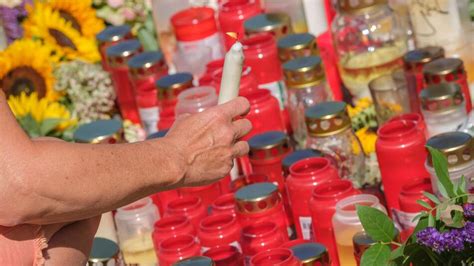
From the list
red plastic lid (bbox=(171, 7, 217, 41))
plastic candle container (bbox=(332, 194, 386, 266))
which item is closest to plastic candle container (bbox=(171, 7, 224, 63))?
red plastic lid (bbox=(171, 7, 217, 41))

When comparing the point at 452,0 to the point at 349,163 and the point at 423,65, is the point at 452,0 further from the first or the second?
the point at 349,163

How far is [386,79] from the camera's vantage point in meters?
3.29

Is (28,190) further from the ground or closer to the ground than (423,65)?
further from the ground

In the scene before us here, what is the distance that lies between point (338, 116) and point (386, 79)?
333 millimetres

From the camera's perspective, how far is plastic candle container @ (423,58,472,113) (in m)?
3.04

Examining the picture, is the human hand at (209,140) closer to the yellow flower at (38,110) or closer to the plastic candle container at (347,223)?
the plastic candle container at (347,223)

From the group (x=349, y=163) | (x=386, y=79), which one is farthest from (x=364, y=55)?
(x=349, y=163)

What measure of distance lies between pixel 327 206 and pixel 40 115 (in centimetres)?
135

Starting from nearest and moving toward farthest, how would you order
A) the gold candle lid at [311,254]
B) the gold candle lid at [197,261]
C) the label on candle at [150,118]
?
the gold candle lid at [197,261], the gold candle lid at [311,254], the label on candle at [150,118]

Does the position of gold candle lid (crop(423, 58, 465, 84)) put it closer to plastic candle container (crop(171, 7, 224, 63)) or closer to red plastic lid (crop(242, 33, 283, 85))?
red plastic lid (crop(242, 33, 283, 85))

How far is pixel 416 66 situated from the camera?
3.20m

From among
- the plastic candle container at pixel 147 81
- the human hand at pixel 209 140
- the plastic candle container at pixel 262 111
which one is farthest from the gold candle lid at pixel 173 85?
the human hand at pixel 209 140

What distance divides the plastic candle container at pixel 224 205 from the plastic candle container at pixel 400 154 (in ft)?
1.11

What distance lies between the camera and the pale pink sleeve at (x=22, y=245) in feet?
7.07
